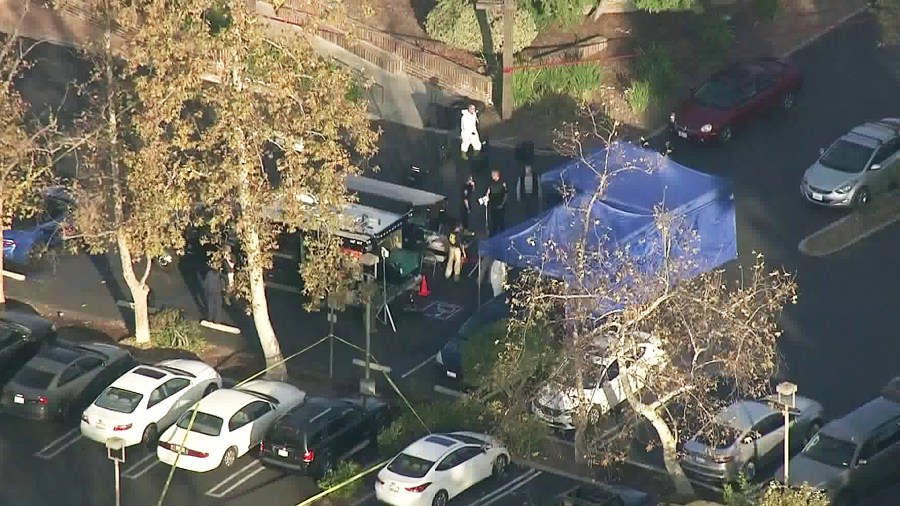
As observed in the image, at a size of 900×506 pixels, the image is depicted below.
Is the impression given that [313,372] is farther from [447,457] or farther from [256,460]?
[447,457]

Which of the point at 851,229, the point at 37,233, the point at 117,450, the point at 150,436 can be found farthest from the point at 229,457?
the point at 851,229

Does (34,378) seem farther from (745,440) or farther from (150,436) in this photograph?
(745,440)

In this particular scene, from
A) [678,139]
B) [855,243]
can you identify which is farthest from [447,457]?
[678,139]

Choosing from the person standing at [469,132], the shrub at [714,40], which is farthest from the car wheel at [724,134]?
the person standing at [469,132]

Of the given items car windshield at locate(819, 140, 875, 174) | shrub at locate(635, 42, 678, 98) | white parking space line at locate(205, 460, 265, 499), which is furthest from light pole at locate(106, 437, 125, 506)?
shrub at locate(635, 42, 678, 98)

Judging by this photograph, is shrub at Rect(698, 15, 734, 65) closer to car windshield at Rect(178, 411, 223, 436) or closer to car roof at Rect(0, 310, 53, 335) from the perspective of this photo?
car roof at Rect(0, 310, 53, 335)

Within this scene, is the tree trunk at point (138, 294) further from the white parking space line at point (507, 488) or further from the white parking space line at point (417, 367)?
the white parking space line at point (507, 488)
